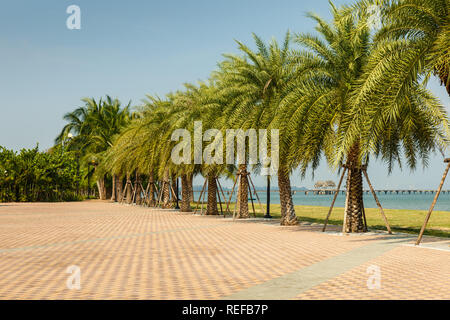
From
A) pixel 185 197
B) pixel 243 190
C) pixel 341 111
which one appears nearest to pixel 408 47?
pixel 341 111

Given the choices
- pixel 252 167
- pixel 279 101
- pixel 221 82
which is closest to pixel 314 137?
pixel 279 101

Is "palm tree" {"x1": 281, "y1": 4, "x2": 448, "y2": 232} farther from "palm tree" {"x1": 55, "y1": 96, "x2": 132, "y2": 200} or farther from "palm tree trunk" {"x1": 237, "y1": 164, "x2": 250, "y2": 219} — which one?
"palm tree" {"x1": 55, "y1": 96, "x2": 132, "y2": 200}

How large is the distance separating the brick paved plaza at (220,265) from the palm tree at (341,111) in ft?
A: 8.69

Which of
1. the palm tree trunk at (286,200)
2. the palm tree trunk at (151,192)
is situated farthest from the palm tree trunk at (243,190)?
the palm tree trunk at (151,192)

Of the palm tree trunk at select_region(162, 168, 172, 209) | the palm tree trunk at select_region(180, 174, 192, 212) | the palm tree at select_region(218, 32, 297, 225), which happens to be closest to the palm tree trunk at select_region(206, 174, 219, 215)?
the palm tree trunk at select_region(180, 174, 192, 212)

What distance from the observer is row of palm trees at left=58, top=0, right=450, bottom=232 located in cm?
1176

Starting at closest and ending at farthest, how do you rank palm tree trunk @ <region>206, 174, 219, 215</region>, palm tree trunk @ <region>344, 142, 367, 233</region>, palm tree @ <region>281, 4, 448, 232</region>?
palm tree @ <region>281, 4, 448, 232</region>
palm tree trunk @ <region>344, 142, 367, 233</region>
palm tree trunk @ <region>206, 174, 219, 215</region>

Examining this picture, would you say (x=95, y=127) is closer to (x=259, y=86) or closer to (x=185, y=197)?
(x=185, y=197)

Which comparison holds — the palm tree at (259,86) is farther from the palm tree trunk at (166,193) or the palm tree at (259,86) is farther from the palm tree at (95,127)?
the palm tree at (95,127)

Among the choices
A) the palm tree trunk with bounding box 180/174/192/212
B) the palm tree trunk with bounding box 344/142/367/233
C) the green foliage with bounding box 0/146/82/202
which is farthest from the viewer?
the green foliage with bounding box 0/146/82/202

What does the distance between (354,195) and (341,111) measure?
11.3 feet

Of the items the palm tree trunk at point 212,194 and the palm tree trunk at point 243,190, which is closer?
the palm tree trunk at point 243,190

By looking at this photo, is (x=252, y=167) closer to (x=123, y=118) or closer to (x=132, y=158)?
(x=132, y=158)

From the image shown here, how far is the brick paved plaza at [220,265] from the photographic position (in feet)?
22.6
